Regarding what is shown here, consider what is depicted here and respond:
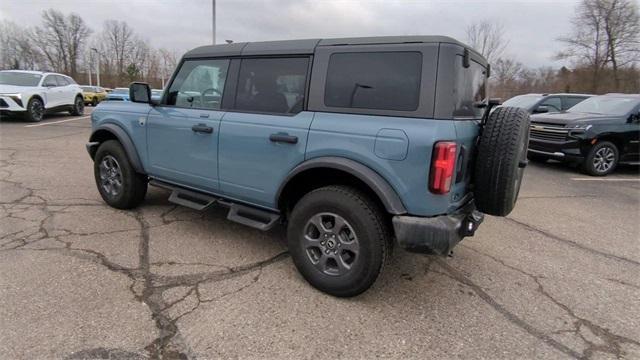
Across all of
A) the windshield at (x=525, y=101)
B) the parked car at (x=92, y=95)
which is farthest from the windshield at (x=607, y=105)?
the parked car at (x=92, y=95)

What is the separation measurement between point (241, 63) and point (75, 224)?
8.53 feet

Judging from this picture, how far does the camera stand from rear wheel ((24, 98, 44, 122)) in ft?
42.3

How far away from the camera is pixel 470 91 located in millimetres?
2979

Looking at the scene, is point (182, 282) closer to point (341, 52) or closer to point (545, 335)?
point (341, 52)

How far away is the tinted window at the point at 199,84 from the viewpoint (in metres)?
3.70

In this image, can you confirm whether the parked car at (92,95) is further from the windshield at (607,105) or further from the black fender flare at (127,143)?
the windshield at (607,105)

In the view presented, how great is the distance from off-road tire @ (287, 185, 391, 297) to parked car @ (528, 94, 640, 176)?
7053 millimetres

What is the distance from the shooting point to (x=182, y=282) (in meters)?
3.09

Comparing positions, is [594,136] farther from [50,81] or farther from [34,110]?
[50,81]

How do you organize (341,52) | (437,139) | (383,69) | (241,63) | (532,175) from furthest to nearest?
1. (532,175)
2. (241,63)
3. (341,52)
4. (383,69)
5. (437,139)

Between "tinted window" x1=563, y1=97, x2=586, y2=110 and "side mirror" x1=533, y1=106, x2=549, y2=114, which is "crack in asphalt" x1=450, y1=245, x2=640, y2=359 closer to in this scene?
"side mirror" x1=533, y1=106, x2=549, y2=114

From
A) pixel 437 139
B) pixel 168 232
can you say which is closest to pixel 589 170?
pixel 437 139

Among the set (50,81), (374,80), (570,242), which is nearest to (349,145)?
(374,80)

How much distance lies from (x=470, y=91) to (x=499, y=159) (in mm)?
584
